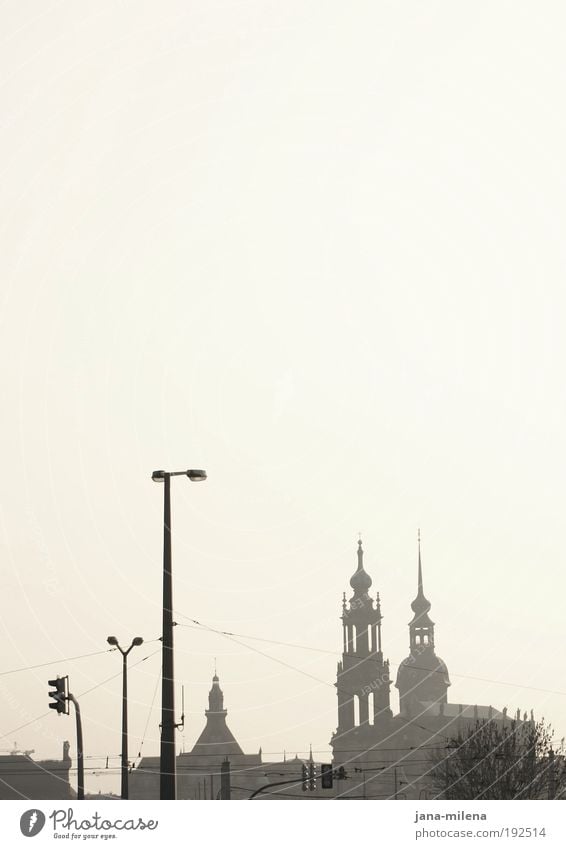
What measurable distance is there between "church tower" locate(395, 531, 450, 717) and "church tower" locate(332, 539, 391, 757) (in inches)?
761

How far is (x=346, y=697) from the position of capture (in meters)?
157

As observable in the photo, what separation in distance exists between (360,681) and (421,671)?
24.3 metres

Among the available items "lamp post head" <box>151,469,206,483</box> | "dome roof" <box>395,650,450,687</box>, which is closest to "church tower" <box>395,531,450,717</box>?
"dome roof" <box>395,650,450,687</box>

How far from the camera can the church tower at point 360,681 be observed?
154 meters

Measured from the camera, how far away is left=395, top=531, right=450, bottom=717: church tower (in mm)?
178250

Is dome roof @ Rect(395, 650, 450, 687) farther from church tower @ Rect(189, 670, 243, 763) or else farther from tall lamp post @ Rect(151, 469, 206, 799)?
tall lamp post @ Rect(151, 469, 206, 799)

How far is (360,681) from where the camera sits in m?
157

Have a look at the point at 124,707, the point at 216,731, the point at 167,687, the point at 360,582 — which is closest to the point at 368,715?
the point at 360,582

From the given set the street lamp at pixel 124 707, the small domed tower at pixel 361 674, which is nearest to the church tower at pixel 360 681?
the small domed tower at pixel 361 674

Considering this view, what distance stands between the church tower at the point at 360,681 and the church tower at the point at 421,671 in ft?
63.4

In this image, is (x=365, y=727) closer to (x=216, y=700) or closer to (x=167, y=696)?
(x=216, y=700)

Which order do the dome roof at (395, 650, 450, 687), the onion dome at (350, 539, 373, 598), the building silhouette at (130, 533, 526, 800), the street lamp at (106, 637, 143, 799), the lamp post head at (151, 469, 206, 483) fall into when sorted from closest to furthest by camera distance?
1. the lamp post head at (151, 469, 206, 483)
2. the street lamp at (106, 637, 143, 799)
3. the building silhouette at (130, 533, 526, 800)
4. the onion dome at (350, 539, 373, 598)
5. the dome roof at (395, 650, 450, 687)
